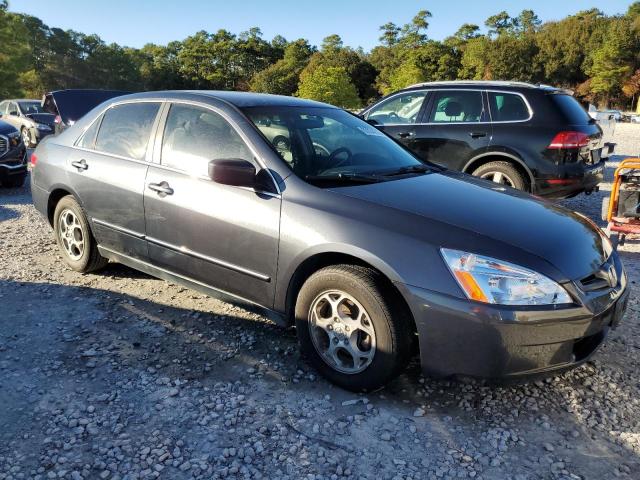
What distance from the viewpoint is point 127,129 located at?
4125 mm

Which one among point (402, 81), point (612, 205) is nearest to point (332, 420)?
point (612, 205)

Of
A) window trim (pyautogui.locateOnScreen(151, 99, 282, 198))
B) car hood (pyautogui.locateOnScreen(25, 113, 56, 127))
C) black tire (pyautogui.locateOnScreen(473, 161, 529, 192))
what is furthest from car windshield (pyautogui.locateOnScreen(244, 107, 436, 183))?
car hood (pyautogui.locateOnScreen(25, 113, 56, 127))

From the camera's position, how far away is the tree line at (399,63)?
2537 inches

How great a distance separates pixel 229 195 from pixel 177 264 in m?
0.74

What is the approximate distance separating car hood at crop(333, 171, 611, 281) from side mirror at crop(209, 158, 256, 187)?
0.52 metres

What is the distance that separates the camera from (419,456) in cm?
240

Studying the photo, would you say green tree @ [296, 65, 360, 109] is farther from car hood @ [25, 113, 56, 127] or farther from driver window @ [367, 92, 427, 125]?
driver window @ [367, 92, 427, 125]

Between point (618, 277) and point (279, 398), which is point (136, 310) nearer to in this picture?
point (279, 398)

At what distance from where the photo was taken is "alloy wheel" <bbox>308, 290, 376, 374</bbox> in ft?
9.15

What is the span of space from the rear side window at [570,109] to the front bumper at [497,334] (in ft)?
15.3

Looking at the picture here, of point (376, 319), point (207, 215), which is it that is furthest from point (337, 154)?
point (376, 319)

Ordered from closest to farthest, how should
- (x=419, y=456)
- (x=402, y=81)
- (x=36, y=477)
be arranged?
(x=36, y=477) → (x=419, y=456) → (x=402, y=81)

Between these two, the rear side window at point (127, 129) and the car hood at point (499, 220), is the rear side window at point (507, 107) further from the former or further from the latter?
the rear side window at point (127, 129)

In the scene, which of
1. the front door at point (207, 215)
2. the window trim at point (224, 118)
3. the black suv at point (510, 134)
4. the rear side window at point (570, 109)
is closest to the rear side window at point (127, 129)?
the window trim at point (224, 118)
